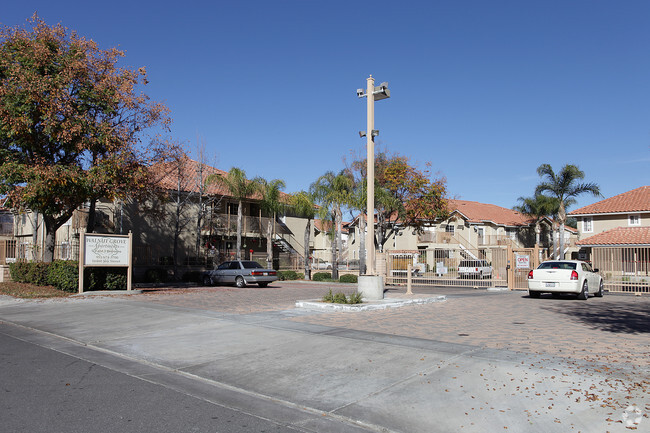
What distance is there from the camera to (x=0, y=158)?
20.4 m

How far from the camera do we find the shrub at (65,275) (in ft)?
65.1

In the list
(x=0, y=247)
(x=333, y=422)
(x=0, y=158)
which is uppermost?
(x=0, y=158)

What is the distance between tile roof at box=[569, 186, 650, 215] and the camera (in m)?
40.0

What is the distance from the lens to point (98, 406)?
19.0 ft

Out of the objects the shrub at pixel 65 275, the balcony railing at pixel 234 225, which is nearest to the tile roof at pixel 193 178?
the balcony railing at pixel 234 225

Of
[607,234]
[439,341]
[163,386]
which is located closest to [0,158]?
[163,386]

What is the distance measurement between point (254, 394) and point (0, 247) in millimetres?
27999

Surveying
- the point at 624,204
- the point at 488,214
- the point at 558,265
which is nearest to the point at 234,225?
the point at 558,265

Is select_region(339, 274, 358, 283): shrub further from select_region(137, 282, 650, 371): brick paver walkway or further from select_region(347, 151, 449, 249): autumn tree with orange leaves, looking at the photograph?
select_region(137, 282, 650, 371): brick paver walkway

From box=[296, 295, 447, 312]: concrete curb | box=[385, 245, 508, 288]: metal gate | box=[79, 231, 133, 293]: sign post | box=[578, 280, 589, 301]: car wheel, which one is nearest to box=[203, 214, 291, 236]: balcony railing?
box=[385, 245, 508, 288]: metal gate

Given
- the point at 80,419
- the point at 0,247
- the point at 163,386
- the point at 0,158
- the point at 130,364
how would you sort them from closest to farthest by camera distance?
the point at 80,419, the point at 163,386, the point at 130,364, the point at 0,158, the point at 0,247

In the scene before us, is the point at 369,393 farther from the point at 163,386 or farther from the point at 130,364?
the point at 130,364

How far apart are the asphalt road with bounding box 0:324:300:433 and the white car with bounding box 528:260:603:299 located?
15515mm

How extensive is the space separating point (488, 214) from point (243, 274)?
129 ft
